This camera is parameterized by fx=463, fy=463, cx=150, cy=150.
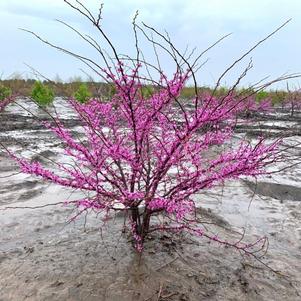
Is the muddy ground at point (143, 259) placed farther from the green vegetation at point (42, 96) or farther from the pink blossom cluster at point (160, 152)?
the green vegetation at point (42, 96)

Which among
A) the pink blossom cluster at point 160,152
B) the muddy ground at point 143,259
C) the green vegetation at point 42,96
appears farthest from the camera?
the green vegetation at point 42,96

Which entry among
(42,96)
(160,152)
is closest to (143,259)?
(160,152)

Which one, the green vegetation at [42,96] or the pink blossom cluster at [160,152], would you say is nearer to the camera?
the pink blossom cluster at [160,152]

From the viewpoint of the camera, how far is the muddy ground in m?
3.34

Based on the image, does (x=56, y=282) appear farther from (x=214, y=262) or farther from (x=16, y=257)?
(x=214, y=262)

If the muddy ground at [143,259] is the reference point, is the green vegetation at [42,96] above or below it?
above

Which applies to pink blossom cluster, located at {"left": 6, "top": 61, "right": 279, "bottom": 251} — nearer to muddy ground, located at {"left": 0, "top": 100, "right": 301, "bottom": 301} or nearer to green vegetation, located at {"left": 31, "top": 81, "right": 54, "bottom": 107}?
muddy ground, located at {"left": 0, "top": 100, "right": 301, "bottom": 301}

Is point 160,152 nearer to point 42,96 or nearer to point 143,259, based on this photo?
point 143,259

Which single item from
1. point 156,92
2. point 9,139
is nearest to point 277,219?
point 156,92

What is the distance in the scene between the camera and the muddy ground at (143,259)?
3336 mm

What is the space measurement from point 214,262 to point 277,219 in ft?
4.92

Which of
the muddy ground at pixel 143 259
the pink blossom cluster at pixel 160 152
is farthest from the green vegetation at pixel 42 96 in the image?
the pink blossom cluster at pixel 160 152

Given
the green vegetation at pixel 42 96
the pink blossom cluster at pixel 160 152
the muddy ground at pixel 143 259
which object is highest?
the pink blossom cluster at pixel 160 152

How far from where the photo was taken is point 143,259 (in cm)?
371
